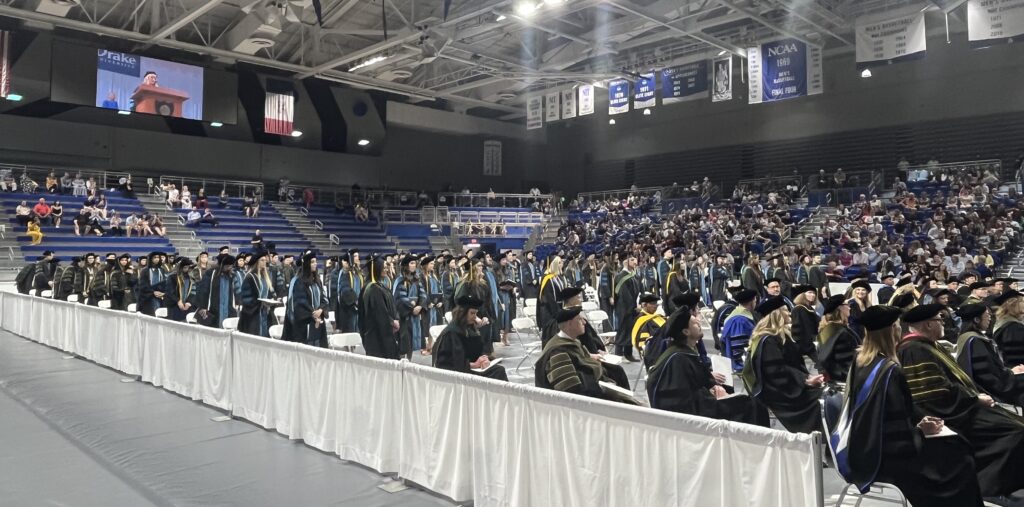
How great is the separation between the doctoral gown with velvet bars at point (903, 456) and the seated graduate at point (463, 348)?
292 cm

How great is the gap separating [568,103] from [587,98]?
2.92 feet

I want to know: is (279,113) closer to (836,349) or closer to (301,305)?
(301,305)

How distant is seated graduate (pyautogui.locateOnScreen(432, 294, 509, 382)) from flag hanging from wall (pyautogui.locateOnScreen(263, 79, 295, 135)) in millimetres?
23547

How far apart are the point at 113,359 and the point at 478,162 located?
28.8m

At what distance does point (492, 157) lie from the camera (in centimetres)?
3725

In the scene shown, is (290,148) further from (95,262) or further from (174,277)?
(174,277)

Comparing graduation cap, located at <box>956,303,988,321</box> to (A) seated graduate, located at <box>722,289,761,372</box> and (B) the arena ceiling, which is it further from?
(B) the arena ceiling

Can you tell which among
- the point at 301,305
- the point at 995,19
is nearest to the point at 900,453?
the point at 301,305

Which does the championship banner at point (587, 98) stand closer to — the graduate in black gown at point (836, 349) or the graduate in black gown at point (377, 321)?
the graduate in black gown at point (377, 321)

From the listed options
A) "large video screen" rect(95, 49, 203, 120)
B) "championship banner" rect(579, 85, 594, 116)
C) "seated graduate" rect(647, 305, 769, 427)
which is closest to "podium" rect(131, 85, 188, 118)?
"large video screen" rect(95, 49, 203, 120)

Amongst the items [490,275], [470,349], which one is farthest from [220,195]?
[470,349]

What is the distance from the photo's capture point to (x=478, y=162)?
37219 mm

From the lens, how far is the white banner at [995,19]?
14.2m

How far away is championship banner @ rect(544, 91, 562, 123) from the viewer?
2411cm
